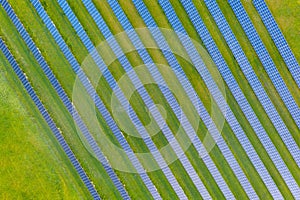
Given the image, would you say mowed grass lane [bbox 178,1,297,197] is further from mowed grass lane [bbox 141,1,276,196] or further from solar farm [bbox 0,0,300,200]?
mowed grass lane [bbox 141,1,276,196]

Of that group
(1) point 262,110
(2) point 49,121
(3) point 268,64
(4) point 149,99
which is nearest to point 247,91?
(1) point 262,110

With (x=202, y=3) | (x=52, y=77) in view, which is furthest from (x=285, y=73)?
(x=52, y=77)

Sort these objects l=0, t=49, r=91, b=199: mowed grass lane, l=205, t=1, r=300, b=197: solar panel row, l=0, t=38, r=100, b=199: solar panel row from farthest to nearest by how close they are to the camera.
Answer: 1. l=0, t=49, r=91, b=199: mowed grass lane
2. l=0, t=38, r=100, b=199: solar panel row
3. l=205, t=1, r=300, b=197: solar panel row

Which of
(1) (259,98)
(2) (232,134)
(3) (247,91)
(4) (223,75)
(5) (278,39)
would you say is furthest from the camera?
(2) (232,134)

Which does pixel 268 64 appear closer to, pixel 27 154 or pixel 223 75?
pixel 223 75

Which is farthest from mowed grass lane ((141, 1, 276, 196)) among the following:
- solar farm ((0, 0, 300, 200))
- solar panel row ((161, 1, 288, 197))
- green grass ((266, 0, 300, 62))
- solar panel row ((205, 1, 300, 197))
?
green grass ((266, 0, 300, 62))

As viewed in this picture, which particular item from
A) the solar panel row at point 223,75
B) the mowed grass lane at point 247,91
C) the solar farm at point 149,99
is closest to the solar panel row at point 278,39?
the solar farm at point 149,99
